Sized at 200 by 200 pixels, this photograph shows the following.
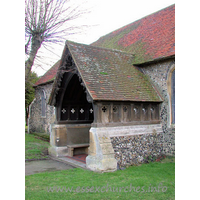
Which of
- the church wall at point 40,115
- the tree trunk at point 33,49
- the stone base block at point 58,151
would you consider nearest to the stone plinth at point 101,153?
the stone base block at point 58,151

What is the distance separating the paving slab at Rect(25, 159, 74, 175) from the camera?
8055mm

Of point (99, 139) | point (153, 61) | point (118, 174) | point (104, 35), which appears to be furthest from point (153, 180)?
point (104, 35)

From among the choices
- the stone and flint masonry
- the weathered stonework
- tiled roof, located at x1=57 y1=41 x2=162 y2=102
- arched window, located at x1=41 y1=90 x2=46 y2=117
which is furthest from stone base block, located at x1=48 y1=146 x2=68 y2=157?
arched window, located at x1=41 y1=90 x2=46 y2=117

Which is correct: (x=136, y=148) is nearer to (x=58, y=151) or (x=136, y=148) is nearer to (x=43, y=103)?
(x=58, y=151)

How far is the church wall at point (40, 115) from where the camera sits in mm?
17602

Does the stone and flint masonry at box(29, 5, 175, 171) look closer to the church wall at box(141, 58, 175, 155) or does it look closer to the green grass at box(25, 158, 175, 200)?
the church wall at box(141, 58, 175, 155)

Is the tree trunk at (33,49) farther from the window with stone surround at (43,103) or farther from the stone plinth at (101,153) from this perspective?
the window with stone surround at (43,103)

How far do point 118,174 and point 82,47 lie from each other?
205 inches

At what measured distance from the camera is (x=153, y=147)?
9023mm

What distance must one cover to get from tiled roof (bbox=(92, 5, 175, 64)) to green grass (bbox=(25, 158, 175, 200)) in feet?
15.7

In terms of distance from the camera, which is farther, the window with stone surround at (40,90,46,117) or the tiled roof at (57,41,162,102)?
the window with stone surround at (40,90,46,117)

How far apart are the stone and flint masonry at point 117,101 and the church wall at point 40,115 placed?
6476mm

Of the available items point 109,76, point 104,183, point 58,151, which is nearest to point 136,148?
point 104,183

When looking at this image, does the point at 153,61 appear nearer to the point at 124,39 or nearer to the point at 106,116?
the point at 106,116
